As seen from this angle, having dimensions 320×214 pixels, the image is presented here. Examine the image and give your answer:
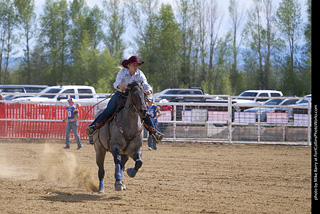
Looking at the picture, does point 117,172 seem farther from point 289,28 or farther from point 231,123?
point 289,28

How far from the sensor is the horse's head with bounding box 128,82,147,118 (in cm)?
788

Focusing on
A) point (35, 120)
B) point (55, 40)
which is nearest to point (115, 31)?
point (55, 40)

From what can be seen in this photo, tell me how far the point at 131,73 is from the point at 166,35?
51157 millimetres

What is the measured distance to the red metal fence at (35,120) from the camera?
68.4 ft

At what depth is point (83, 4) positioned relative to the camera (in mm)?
69625

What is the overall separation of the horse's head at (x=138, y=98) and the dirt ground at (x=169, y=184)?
5.14 feet

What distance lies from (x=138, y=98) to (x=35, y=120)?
45.3 ft

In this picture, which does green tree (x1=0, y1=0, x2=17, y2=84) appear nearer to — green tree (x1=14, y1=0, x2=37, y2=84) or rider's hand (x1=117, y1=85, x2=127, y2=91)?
green tree (x1=14, y1=0, x2=37, y2=84)

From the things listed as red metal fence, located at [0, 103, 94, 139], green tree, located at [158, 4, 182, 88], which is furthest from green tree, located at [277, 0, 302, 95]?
red metal fence, located at [0, 103, 94, 139]

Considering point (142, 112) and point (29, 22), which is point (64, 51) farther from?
point (142, 112)

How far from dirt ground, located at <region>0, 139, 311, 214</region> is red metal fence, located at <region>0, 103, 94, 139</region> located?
12.8 ft

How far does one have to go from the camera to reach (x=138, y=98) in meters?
7.99

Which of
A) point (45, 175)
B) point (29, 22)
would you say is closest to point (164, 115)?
point (45, 175)

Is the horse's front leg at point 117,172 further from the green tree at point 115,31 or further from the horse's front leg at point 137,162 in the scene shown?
the green tree at point 115,31
